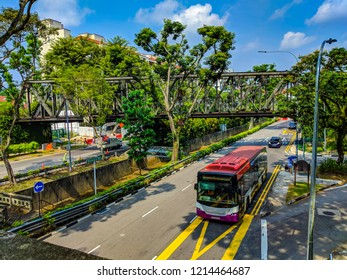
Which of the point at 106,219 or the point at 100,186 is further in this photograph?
the point at 100,186

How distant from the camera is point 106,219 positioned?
54.8 feet

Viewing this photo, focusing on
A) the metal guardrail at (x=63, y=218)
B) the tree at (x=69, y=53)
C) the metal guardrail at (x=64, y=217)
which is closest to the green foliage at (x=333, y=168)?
the metal guardrail at (x=64, y=217)

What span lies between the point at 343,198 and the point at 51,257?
20.5 meters

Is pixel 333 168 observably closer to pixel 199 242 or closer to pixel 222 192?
pixel 222 192

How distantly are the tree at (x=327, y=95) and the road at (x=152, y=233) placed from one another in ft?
46.5

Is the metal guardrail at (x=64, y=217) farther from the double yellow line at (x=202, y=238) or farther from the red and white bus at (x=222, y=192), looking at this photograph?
the red and white bus at (x=222, y=192)

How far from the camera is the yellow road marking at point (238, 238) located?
1210 cm

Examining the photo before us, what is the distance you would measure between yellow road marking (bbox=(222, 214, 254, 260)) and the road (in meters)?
0.16

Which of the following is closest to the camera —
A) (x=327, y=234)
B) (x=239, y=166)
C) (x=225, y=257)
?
(x=225, y=257)

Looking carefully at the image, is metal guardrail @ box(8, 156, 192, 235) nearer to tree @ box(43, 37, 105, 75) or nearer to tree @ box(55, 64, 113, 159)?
tree @ box(55, 64, 113, 159)

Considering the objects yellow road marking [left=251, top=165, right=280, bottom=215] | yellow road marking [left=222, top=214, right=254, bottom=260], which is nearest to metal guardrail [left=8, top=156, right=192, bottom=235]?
yellow road marking [left=222, top=214, right=254, bottom=260]

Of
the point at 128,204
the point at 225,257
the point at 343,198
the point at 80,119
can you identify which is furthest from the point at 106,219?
the point at 80,119

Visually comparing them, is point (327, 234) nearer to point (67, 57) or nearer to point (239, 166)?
point (239, 166)

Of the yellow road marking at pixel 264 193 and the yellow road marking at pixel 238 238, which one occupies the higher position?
the yellow road marking at pixel 264 193
